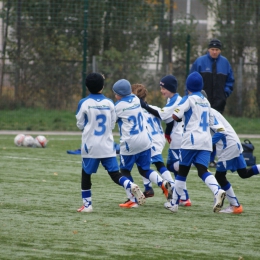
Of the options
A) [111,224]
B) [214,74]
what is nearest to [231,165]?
[111,224]

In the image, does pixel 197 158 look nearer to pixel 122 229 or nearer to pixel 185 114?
pixel 185 114

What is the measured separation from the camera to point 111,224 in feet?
24.7

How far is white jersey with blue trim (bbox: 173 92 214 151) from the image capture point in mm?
8273

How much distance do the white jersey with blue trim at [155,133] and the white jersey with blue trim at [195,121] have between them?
1.19 metres

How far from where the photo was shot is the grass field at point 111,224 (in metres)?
6.23

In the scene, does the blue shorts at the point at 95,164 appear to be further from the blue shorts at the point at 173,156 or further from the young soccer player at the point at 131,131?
the blue shorts at the point at 173,156

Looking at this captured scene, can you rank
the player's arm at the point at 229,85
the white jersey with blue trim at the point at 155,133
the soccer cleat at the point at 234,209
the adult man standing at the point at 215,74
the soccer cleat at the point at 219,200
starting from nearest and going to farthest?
the soccer cleat at the point at 219,200, the soccer cleat at the point at 234,209, the white jersey with blue trim at the point at 155,133, the adult man standing at the point at 215,74, the player's arm at the point at 229,85

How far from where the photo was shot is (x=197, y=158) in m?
8.36

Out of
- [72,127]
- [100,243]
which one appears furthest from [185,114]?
[72,127]

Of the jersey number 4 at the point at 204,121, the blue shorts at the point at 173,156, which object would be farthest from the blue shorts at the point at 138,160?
the jersey number 4 at the point at 204,121

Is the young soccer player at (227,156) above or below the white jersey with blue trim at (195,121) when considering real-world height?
below

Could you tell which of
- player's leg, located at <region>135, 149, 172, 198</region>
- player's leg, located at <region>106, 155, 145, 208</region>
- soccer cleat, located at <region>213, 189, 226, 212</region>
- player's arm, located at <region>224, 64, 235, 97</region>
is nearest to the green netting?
player's arm, located at <region>224, 64, 235, 97</region>

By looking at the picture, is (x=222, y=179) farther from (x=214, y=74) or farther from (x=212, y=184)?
(x=214, y=74)

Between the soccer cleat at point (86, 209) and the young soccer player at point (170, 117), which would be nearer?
the soccer cleat at point (86, 209)
